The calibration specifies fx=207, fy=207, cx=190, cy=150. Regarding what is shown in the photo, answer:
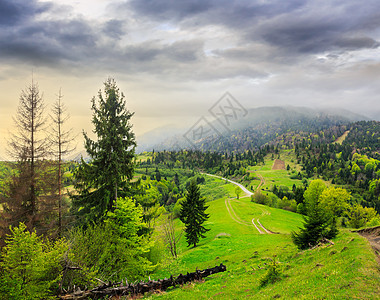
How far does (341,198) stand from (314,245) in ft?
162

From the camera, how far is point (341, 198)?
6244cm

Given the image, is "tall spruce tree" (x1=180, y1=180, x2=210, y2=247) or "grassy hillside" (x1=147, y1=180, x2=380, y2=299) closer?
"grassy hillside" (x1=147, y1=180, x2=380, y2=299)

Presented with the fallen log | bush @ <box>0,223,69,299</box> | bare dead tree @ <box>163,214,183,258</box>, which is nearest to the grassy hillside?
the fallen log

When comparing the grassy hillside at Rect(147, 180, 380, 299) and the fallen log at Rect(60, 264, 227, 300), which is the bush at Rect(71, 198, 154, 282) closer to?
the fallen log at Rect(60, 264, 227, 300)

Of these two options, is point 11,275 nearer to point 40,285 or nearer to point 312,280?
point 40,285

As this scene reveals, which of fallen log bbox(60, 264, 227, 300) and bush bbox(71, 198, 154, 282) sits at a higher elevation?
bush bbox(71, 198, 154, 282)

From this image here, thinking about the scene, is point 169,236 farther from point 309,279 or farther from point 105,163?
point 309,279

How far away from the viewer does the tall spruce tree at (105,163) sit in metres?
25.8

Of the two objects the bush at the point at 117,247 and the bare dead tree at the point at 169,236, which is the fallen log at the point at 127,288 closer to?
the bush at the point at 117,247

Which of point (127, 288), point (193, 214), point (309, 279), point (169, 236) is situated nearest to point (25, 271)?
point (127, 288)

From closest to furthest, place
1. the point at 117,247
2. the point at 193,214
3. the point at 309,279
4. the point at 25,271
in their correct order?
1. the point at 25,271
2. the point at 309,279
3. the point at 117,247
4. the point at 193,214

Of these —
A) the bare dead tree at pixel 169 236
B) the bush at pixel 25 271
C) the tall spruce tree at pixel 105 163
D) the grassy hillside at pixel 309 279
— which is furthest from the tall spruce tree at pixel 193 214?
the bush at pixel 25 271

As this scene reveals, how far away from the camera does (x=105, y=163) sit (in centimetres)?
2666

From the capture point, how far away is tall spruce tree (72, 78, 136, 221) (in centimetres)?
2575
